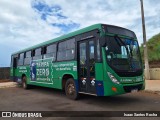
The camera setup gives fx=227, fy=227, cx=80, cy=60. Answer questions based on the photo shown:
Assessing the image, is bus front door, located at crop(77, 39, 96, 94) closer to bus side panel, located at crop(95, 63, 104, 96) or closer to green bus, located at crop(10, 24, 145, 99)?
green bus, located at crop(10, 24, 145, 99)

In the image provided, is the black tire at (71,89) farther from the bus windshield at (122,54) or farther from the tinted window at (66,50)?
the bus windshield at (122,54)

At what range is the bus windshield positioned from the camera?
840 centimetres

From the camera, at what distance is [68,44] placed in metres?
10.7

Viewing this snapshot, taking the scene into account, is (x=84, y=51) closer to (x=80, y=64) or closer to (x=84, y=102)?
(x=80, y=64)

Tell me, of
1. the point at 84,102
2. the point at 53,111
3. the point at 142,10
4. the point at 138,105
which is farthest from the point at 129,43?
the point at 142,10

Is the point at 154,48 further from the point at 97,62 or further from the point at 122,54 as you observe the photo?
the point at 97,62

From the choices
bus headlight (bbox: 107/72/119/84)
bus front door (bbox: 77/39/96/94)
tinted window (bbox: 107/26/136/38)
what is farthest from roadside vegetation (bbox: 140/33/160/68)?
bus headlight (bbox: 107/72/119/84)

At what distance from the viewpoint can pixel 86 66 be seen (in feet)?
30.4

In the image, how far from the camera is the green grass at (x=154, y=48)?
2411cm

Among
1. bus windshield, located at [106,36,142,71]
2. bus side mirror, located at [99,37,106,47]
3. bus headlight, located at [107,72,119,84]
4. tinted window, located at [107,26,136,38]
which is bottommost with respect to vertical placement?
bus headlight, located at [107,72,119,84]

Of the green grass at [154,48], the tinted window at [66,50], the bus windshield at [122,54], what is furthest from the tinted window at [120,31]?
the green grass at [154,48]

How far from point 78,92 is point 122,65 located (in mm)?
2390

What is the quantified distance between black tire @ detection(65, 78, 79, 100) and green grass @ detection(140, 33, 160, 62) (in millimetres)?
15448

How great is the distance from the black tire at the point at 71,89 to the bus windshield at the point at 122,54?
2437 millimetres
